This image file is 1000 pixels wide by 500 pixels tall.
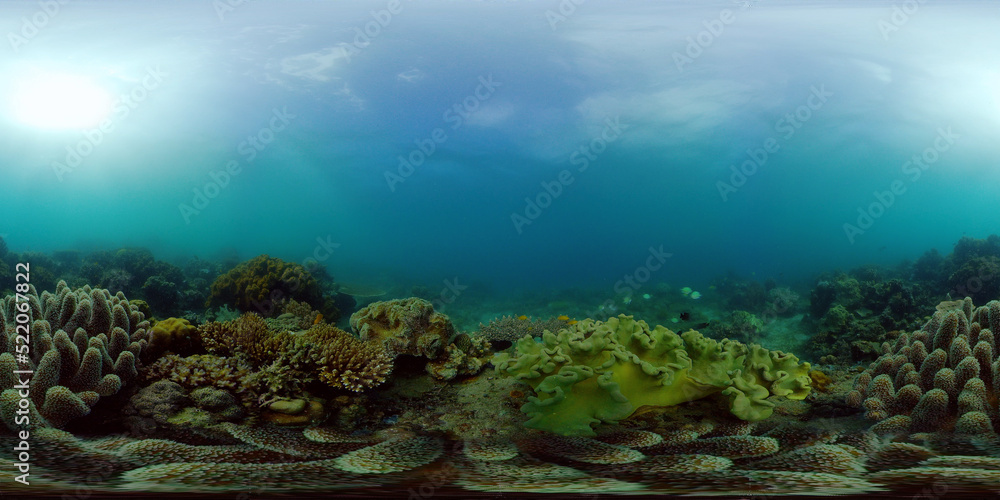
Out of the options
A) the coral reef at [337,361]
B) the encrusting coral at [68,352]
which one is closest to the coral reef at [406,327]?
the coral reef at [337,361]

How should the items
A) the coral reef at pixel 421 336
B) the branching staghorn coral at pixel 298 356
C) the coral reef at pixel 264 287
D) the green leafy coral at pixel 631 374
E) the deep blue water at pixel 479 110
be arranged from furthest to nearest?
the deep blue water at pixel 479 110 < the coral reef at pixel 264 287 < the coral reef at pixel 421 336 < the branching staghorn coral at pixel 298 356 < the green leafy coral at pixel 631 374

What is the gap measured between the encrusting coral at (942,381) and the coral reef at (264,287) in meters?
10.2

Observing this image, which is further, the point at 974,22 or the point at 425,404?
the point at 974,22

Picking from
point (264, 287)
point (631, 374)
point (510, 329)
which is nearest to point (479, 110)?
point (264, 287)

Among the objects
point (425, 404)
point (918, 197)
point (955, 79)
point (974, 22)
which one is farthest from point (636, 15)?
point (918, 197)

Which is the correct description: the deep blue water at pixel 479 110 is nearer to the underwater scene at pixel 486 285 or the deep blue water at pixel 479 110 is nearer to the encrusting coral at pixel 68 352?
the underwater scene at pixel 486 285

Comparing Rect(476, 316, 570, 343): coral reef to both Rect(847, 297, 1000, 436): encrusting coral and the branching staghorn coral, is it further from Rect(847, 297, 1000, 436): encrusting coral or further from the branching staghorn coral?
Rect(847, 297, 1000, 436): encrusting coral

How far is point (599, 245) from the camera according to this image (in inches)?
4284

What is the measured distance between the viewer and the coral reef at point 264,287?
10000 mm

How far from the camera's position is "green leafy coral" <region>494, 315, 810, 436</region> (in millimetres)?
3195

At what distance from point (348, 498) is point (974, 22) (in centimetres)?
2902

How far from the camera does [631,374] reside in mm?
3443

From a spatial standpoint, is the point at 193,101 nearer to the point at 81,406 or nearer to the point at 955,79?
the point at 81,406

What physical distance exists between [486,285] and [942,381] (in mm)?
29178
